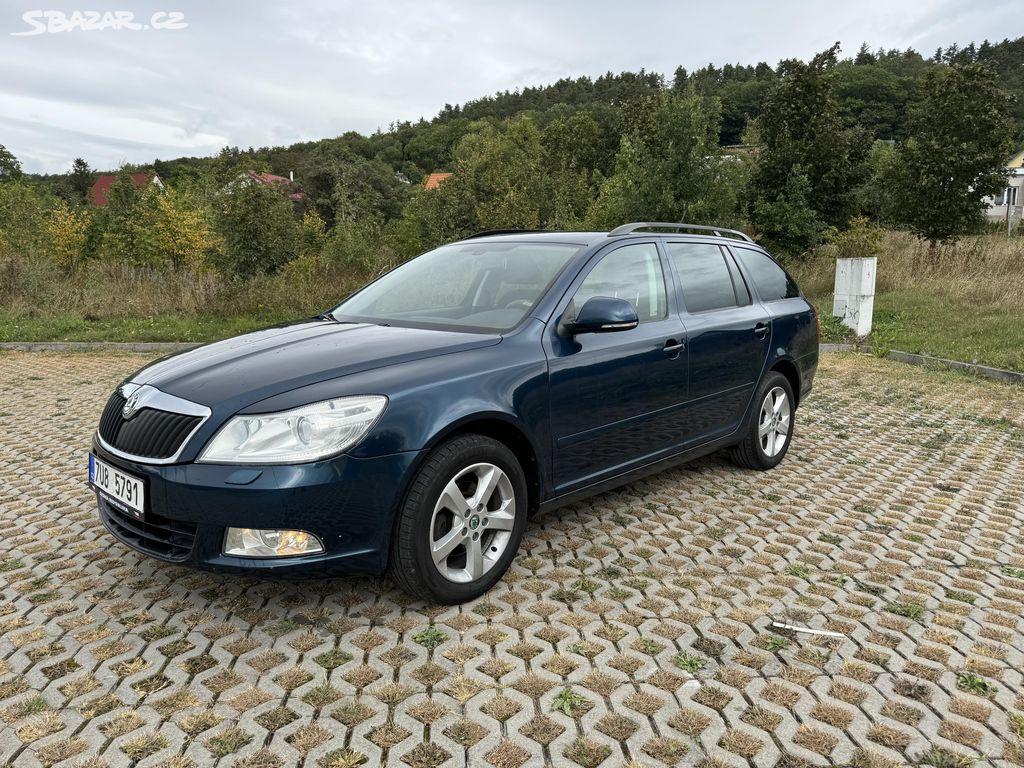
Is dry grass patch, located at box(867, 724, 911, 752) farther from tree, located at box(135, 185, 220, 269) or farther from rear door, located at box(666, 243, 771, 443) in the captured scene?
tree, located at box(135, 185, 220, 269)

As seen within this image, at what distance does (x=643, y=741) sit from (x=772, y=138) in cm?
2429

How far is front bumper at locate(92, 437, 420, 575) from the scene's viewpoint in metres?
2.86

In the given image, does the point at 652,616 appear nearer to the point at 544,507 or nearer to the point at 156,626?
the point at 544,507

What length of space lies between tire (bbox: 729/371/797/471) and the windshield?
2085 millimetres

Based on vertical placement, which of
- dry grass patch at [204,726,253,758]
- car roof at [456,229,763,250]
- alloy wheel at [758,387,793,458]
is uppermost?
car roof at [456,229,763,250]

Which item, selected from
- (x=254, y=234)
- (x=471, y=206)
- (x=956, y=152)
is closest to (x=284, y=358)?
(x=254, y=234)

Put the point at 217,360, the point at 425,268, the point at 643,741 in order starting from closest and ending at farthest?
the point at 643,741 < the point at 217,360 < the point at 425,268

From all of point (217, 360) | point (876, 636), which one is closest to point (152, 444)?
point (217, 360)

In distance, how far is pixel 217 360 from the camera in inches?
138

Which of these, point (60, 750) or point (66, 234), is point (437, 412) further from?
point (66, 234)

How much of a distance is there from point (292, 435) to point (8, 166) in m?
71.5

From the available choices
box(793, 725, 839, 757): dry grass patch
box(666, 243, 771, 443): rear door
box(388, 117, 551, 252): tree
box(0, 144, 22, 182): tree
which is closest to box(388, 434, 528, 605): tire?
box(793, 725, 839, 757): dry grass patch

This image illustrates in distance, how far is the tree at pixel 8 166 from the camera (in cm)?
5881

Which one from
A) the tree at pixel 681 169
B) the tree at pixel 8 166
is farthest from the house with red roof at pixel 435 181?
the tree at pixel 8 166
